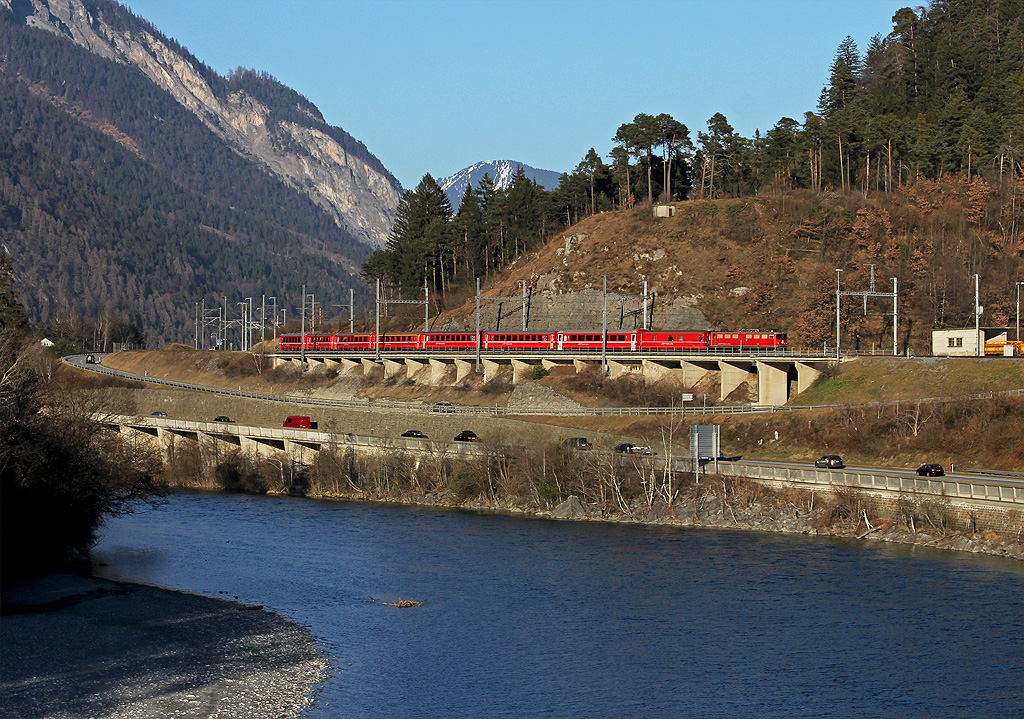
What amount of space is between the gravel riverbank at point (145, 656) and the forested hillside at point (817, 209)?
70427 millimetres

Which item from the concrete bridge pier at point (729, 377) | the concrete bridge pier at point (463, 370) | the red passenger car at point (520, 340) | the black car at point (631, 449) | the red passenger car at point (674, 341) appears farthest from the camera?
the concrete bridge pier at point (463, 370)

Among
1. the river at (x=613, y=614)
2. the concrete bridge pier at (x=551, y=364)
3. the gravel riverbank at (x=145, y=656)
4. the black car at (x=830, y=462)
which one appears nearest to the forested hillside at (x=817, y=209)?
the concrete bridge pier at (x=551, y=364)

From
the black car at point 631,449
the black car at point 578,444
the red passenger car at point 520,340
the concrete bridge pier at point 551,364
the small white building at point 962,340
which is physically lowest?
the black car at point 631,449

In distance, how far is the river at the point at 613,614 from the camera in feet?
119

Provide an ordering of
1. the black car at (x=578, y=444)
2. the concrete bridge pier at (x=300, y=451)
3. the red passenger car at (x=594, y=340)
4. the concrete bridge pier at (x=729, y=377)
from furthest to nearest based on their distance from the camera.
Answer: the red passenger car at (x=594, y=340)
the concrete bridge pier at (x=729, y=377)
the concrete bridge pier at (x=300, y=451)
the black car at (x=578, y=444)

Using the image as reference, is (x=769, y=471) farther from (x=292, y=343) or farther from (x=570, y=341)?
(x=292, y=343)

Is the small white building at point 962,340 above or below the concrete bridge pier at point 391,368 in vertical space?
above

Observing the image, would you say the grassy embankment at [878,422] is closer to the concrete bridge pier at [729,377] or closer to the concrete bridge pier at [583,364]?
the concrete bridge pier at [583,364]

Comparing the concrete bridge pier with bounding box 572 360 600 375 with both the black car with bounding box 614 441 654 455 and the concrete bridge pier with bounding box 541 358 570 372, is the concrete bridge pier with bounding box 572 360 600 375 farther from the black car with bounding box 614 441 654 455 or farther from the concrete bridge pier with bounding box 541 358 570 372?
the black car with bounding box 614 441 654 455

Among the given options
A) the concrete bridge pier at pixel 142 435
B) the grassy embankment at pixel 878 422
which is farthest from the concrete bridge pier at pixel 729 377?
the concrete bridge pier at pixel 142 435

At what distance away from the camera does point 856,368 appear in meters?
85.5

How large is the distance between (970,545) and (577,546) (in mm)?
19080


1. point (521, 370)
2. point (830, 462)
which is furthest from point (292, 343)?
point (830, 462)

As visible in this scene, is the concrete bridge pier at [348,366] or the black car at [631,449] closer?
the black car at [631,449]
